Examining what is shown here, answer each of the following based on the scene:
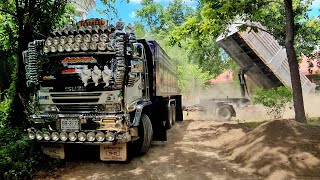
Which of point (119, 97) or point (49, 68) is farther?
point (49, 68)

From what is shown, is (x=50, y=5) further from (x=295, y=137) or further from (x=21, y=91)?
(x=295, y=137)

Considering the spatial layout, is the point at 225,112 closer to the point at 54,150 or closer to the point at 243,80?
the point at 243,80

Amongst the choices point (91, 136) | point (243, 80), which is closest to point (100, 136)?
point (91, 136)

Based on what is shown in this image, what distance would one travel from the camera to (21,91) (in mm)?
8680

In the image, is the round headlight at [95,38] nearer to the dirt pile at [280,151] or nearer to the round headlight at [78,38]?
the round headlight at [78,38]

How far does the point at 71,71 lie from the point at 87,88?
0.60 m

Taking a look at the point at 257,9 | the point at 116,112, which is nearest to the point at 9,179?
the point at 116,112

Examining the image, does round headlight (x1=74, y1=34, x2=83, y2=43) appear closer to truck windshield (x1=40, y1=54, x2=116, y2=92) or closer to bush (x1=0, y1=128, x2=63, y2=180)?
truck windshield (x1=40, y1=54, x2=116, y2=92)

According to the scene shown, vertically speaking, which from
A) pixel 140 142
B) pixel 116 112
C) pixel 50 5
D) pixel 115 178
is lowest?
pixel 115 178

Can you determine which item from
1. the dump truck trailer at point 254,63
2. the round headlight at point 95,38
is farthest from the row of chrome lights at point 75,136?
the dump truck trailer at point 254,63

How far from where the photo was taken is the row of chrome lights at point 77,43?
22.8ft

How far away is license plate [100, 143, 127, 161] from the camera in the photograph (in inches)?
277

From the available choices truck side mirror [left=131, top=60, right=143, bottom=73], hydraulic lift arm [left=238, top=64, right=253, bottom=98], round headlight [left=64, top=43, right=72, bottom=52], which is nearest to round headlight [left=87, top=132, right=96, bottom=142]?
truck side mirror [left=131, top=60, right=143, bottom=73]

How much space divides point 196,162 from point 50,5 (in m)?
6.46
